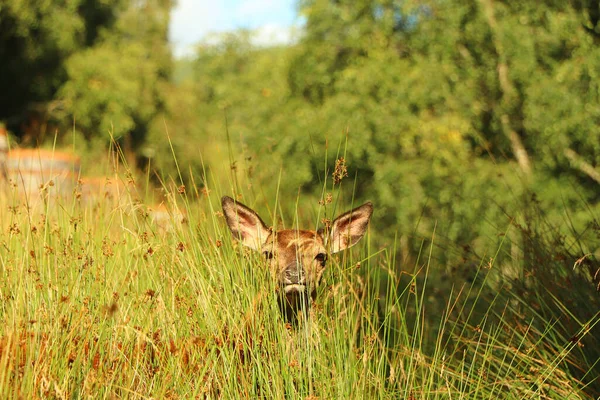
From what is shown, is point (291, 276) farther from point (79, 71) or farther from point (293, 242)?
point (79, 71)

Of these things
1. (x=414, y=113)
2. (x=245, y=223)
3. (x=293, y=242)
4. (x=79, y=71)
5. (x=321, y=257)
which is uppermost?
(x=245, y=223)

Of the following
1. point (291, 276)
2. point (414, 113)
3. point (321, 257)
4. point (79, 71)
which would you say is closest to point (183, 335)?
point (291, 276)

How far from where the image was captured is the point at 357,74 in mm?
19875

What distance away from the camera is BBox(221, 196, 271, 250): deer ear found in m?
5.10

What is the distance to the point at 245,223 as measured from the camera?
5.33 meters

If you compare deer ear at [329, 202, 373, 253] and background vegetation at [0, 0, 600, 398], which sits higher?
deer ear at [329, 202, 373, 253]

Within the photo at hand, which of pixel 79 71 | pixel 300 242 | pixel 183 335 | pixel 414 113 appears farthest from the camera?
pixel 79 71

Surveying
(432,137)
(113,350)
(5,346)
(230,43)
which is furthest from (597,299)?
(230,43)

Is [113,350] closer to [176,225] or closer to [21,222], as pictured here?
[176,225]

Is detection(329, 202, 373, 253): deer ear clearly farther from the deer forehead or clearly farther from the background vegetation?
the background vegetation

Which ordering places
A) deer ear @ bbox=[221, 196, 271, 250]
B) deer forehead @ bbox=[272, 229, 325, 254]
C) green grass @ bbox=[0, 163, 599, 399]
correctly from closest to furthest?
green grass @ bbox=[0, 163, 599, 399] < deer ear @ bbox=[221, 196, 271, 250] < deer forehead @ bbox=[272, 229, 325, 254]

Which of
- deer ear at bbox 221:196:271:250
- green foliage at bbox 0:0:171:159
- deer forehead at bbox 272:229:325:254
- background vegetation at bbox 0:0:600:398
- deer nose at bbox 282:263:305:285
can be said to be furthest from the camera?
green foliage at bbox 0:0:171:159

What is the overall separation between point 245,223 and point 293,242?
320mm

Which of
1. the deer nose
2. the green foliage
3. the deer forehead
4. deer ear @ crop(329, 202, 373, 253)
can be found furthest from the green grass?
the green foliage
